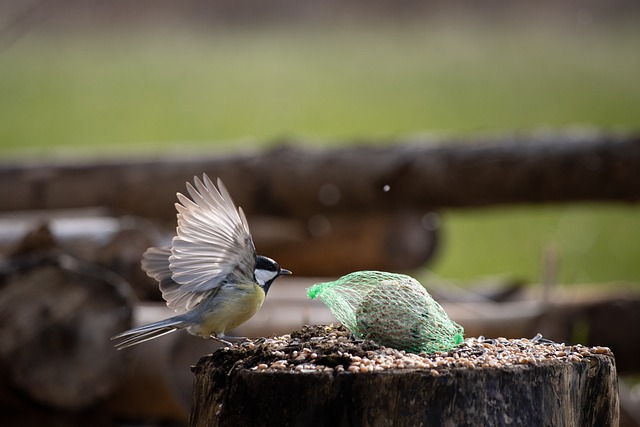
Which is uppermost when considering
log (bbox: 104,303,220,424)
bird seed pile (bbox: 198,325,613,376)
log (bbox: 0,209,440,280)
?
bird seed pile (bbox: 198,325,613,376)

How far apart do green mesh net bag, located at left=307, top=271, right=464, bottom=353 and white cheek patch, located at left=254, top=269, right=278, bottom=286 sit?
0.49 ft

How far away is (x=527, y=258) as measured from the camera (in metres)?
11.1

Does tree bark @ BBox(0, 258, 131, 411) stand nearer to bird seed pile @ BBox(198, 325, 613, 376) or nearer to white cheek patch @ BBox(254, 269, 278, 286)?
white cheek patch @ BBox(254, 269, 278, 286)

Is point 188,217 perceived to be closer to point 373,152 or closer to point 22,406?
point 22,406

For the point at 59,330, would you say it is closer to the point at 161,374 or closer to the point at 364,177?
the point at 161,374

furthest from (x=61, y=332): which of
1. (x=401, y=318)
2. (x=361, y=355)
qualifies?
(x=361, y=355)

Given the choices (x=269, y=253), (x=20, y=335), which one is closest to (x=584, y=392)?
(x=20, y=335)

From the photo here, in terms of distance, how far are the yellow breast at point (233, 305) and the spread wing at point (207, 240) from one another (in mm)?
72

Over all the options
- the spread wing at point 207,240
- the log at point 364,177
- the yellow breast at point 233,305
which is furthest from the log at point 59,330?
the log at point 364,177

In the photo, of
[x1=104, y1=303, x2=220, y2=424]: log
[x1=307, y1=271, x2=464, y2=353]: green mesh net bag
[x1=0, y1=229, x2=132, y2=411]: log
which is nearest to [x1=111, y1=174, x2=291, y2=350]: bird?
[x1=307, y1=271, x2=464, y2=353]: green mesh net bag

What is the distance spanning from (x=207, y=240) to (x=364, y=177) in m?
3.98

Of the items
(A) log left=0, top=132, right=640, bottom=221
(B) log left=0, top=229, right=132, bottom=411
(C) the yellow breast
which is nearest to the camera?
(C) the yellow breast

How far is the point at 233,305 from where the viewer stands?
9.09ft

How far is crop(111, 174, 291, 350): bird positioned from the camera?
2658 millimetres
